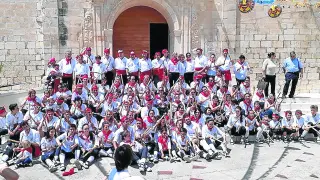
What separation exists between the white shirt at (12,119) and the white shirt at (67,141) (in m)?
1.46

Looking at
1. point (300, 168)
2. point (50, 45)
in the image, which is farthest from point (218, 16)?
point (300, 168)

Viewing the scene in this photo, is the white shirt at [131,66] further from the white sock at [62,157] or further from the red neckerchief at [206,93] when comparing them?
the white sock at [62,157]

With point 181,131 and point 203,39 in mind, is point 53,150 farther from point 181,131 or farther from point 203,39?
point 203,39

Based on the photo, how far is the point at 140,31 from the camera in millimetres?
15148

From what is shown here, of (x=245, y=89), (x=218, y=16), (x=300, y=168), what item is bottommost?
(x=300, y=168)

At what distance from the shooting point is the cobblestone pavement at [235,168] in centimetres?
744

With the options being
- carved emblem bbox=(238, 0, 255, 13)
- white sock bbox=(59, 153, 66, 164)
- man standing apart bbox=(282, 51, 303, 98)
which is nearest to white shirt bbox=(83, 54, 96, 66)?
white sock bbox=(59, 153, 66, 164)

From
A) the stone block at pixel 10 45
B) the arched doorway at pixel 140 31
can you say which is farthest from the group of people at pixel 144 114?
the arched doorway at pixel 140 31

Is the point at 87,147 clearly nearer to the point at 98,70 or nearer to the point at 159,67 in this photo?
the point at 98,70

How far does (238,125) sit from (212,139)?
3.53 ft

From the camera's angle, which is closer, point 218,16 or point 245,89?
point 245,89

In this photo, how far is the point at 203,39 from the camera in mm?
14406

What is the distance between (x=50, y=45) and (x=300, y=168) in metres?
9.10

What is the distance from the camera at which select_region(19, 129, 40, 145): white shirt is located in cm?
822
